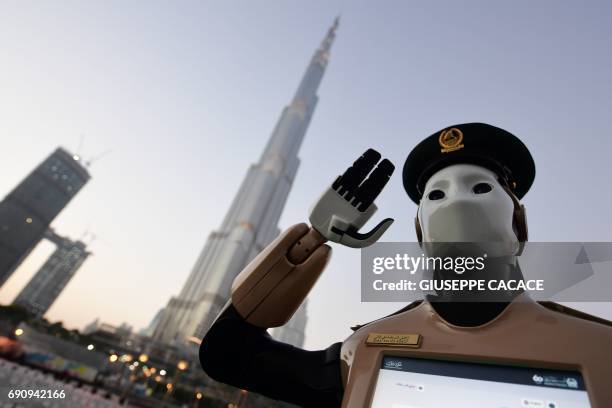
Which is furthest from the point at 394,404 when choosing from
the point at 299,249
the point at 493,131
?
the point at 493,131

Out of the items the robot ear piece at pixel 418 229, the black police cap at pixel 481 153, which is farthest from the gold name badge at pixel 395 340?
the black police cap at pixel 481 153

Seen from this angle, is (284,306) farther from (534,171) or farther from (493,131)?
(534,171)

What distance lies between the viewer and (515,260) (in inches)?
87.4

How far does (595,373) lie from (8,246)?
109 m

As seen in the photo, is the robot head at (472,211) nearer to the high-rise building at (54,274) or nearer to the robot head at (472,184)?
the robot head at (472,184)

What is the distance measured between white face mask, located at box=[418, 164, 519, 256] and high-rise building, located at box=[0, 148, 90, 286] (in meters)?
106

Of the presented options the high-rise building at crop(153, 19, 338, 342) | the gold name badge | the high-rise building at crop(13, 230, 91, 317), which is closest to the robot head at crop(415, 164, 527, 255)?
the gold name badge

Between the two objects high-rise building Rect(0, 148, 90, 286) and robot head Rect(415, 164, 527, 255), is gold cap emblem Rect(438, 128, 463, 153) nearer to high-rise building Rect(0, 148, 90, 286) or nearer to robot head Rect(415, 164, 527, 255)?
robot head Rect(415, 164, 527, 255)

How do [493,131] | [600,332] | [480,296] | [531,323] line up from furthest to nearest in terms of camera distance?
[493,131], [480,296], [531,323], [600,332]

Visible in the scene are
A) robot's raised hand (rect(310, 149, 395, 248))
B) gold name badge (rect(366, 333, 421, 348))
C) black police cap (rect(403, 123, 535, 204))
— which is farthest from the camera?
black police cap (rect(403, 123, 535, 204))

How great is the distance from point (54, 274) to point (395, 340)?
568ft

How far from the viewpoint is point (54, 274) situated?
140000 millimetres

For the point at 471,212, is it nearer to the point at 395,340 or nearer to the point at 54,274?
the point at 395,340

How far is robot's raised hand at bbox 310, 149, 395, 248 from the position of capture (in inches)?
85.1
